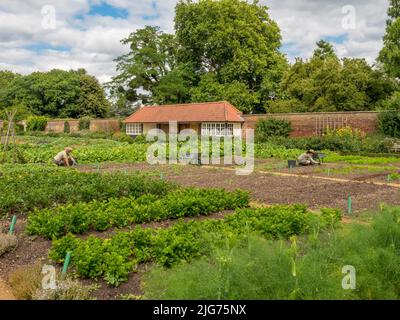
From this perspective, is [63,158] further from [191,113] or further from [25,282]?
[191,113]

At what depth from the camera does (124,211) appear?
29.1 feet

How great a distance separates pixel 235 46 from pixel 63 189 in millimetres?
40141

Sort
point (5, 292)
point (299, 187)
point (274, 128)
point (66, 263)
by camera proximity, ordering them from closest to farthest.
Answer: point (5, 292), point (66, 263), point (299, 187), point (274, 128)

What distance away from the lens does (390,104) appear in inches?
1292

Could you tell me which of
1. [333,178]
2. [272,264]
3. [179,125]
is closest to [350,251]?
[272,264]

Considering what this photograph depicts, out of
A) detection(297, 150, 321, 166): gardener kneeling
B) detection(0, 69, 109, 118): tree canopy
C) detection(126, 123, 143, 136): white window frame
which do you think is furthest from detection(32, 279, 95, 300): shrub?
detection(0, 69, 109, 118): tree canopy

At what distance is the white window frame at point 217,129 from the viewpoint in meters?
39.3

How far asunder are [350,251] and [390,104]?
30.6 m

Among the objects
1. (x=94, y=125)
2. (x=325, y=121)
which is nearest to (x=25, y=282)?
(x=325, y=121)

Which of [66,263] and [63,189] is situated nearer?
[66,263]

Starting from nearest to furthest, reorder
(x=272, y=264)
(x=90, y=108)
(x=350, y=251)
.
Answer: (x=272, y=264) → (x=350, y=251) → (x=90, y=108)

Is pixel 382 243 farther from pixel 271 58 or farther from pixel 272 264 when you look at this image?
pixel 271 58
